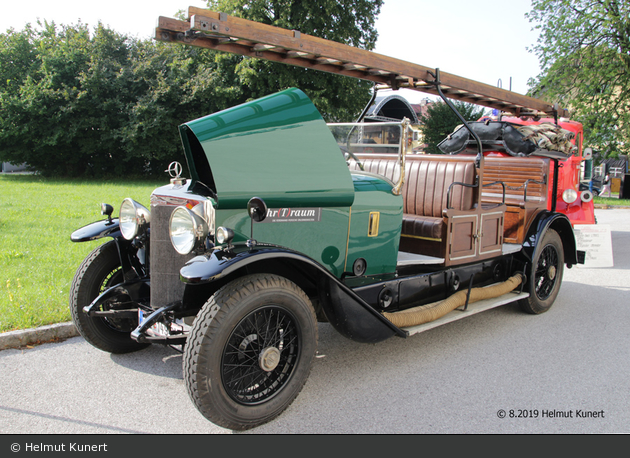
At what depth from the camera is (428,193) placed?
15.7ft

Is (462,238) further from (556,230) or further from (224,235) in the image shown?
(224,235)

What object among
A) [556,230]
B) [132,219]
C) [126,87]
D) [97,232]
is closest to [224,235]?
[132,219]

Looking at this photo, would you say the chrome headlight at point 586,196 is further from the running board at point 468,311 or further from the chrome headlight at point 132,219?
the chrome headlight at point 132,219

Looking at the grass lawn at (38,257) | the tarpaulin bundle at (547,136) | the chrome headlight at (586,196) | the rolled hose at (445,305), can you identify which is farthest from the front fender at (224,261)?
the chrome headlight at (586,196)

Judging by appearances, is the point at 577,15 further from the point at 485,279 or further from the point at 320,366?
the point at 320,366

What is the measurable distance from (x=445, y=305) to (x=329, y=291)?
1.41 m

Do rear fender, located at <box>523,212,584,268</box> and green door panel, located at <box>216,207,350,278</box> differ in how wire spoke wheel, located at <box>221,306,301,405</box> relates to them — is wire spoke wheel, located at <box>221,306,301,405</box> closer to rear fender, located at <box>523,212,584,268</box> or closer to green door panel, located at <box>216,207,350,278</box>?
green door panel, located at <box>216,207,350,278</box>

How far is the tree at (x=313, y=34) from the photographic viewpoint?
21.4 m

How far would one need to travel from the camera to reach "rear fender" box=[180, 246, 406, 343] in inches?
110

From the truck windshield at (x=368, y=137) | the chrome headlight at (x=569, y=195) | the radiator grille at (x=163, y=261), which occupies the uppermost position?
the truck windshield at (x=368, y=137)

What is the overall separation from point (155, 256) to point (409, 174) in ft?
9.14

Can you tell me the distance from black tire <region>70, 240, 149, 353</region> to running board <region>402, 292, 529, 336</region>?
216 centimetres

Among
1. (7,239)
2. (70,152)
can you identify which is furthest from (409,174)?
(70,152)

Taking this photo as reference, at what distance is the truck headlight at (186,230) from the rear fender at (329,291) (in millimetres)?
126
